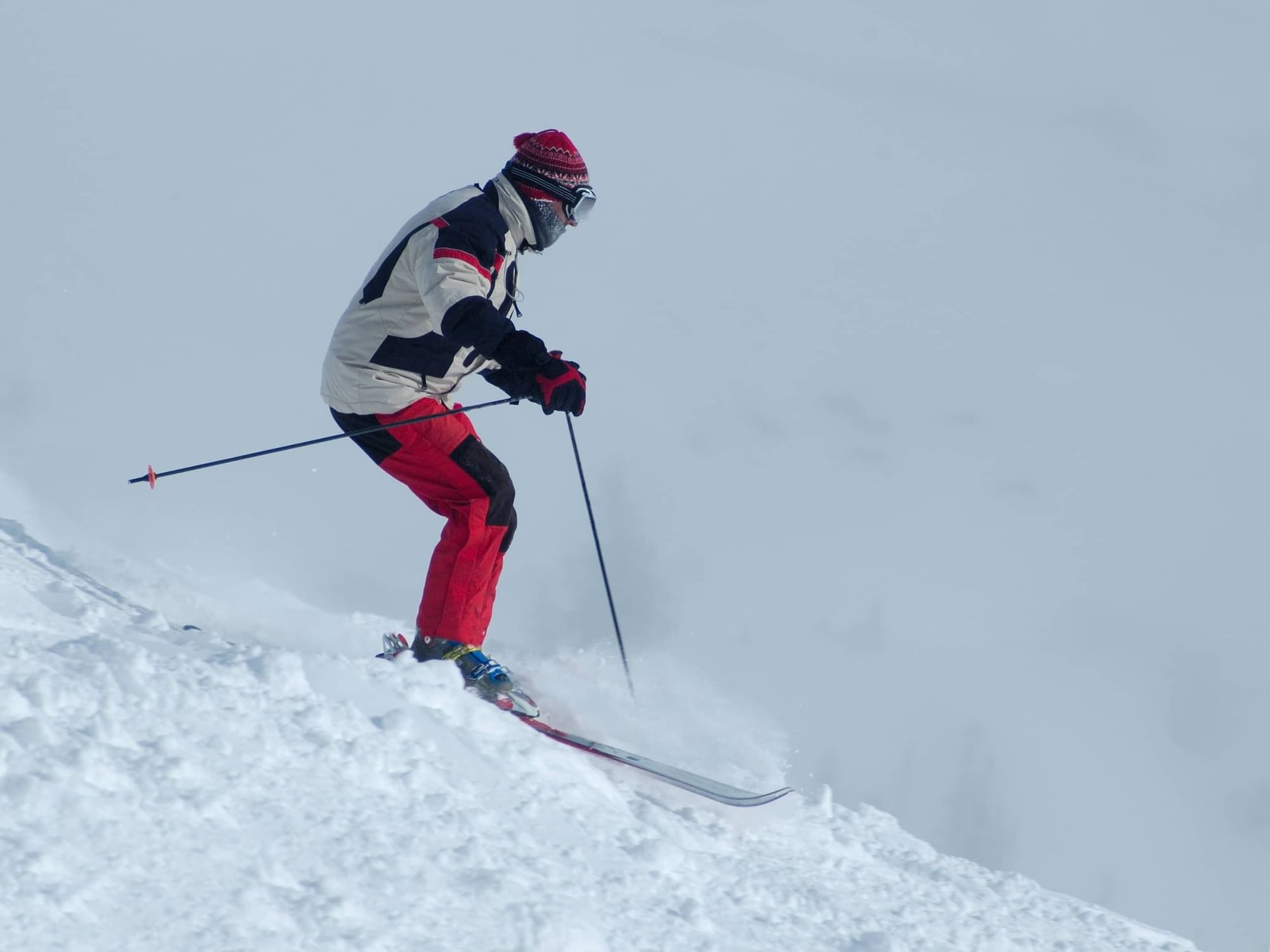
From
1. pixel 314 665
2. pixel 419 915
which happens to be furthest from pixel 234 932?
pixel 314 665

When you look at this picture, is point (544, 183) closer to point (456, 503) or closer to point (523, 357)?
point (523, 357)

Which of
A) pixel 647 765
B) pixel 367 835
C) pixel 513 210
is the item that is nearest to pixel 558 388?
pixel 513 210

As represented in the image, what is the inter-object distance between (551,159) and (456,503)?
53.1 inches

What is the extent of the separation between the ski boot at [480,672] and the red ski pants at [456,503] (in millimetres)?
38

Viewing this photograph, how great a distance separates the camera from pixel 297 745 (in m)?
3.07

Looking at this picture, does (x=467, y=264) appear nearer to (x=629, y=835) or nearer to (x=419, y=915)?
(x=629, y=835)

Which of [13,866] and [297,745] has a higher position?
[297,745]

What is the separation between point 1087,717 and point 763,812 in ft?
407

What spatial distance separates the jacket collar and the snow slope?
5.20ft

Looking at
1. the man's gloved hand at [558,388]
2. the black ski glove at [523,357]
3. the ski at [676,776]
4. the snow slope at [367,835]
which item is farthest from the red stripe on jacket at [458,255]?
the ski at [676,776]

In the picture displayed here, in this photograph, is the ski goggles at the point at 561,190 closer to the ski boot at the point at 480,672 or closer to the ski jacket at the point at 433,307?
the ski jacket at the point at 433,307

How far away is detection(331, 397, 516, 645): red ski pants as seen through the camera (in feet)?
14.7

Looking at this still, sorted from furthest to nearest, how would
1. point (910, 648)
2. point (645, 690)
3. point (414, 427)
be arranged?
point (910, 648) → point (645, 690) → point (414, 427)

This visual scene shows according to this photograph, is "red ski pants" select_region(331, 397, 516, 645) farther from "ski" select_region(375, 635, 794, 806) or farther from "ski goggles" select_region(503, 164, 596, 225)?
"ski goggles" select_region(503, 164, 596, 225)
